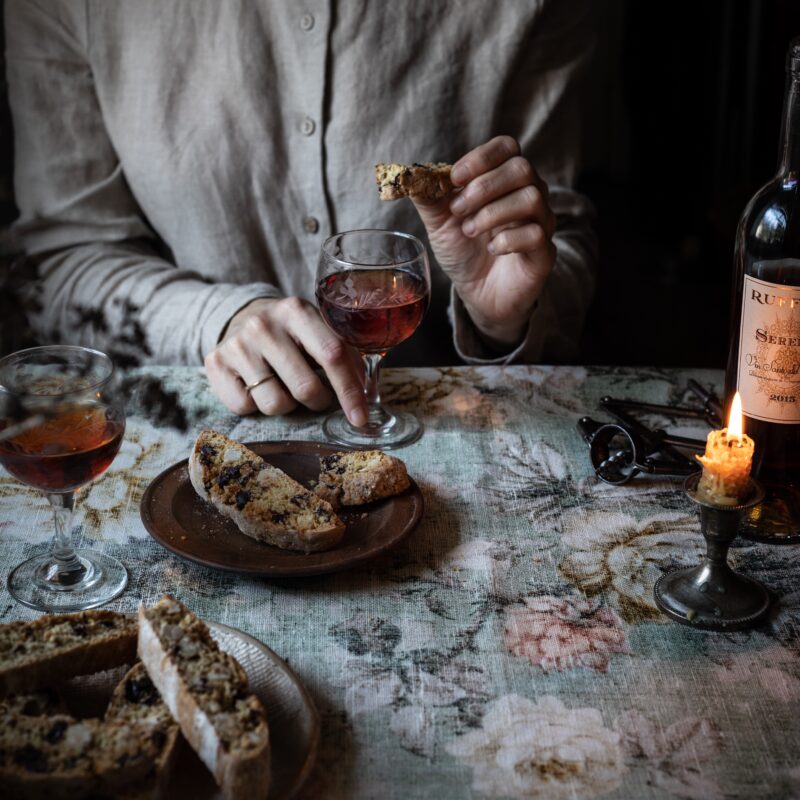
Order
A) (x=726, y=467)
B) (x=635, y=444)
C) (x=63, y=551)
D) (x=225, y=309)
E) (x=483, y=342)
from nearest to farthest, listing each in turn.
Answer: (x=726, y=467), (x=63, y=551), (x=635, y=444), (x=225, y=309), (x=483, y=342)

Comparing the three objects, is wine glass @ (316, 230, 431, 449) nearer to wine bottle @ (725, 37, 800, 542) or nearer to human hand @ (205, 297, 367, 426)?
human hand @ (205, 297, 367, 426)

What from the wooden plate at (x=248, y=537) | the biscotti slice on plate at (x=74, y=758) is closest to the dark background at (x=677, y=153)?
the wooden plate at (x=248, y=537)

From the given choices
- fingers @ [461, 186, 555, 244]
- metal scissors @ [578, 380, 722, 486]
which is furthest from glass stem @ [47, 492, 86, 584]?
fingers @ [461, 186, 555, 244]

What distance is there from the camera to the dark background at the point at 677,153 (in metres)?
3.91

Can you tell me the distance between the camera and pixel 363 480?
1.08 m

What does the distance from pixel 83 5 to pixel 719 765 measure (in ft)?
5.64

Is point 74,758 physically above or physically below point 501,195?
below

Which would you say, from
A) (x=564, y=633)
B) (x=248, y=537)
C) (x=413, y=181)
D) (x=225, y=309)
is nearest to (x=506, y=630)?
(x=564, y=633)

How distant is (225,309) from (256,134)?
0.45 meters

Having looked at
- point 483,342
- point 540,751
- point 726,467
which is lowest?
point 483,342

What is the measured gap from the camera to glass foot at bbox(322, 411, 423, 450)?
129 centimetres

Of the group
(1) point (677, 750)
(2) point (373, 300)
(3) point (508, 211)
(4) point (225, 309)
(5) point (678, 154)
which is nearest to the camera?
(1) point (677, 750)

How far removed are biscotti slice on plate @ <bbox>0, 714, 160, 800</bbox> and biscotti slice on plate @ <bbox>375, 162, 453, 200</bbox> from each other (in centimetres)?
87

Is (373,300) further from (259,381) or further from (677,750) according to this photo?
(677,750)
